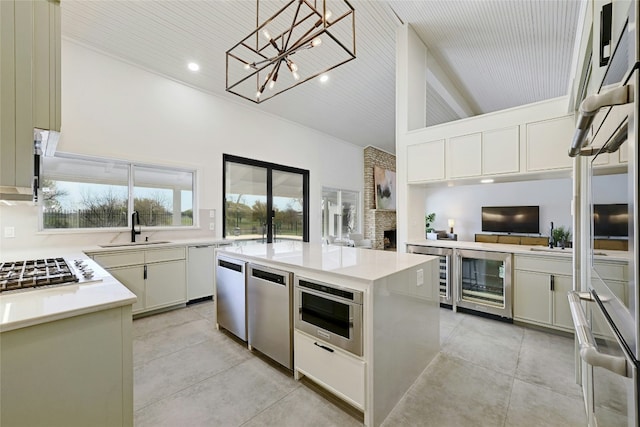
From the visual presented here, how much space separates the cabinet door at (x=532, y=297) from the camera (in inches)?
109

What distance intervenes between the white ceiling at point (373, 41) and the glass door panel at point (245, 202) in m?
1.32

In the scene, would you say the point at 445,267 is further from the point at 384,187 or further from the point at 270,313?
the point at 384,187

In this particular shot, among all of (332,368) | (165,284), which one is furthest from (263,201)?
(332,368)

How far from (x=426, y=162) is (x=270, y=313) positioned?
294cm

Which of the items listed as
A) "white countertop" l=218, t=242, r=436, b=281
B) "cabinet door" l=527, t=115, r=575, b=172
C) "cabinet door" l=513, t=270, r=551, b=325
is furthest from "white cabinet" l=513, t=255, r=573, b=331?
"white countertop" l=218, t=242, r=436, b=281

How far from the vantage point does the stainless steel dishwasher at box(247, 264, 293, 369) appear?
6.48 ft

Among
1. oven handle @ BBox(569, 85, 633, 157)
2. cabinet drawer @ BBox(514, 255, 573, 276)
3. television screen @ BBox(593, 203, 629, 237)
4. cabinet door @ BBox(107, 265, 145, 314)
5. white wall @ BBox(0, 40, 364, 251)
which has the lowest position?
cabinet door @ BBox(107, 265, 145, 314)

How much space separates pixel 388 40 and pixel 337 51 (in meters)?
0.82

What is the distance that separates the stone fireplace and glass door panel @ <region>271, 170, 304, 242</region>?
8.02ft

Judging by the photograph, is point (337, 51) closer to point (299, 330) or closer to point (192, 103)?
point (192, 103)

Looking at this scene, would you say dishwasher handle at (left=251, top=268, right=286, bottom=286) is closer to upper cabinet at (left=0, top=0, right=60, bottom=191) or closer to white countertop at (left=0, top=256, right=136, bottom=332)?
white countertop at (left=0, top=256, right=136, bottom=332)

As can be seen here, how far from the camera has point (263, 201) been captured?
5.47 metres

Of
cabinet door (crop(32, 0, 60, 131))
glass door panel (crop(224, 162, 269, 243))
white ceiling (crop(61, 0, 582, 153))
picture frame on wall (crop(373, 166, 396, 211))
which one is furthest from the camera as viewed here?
picture frame on wall (crop(373, 166, 396, 211))

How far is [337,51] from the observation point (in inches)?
150
